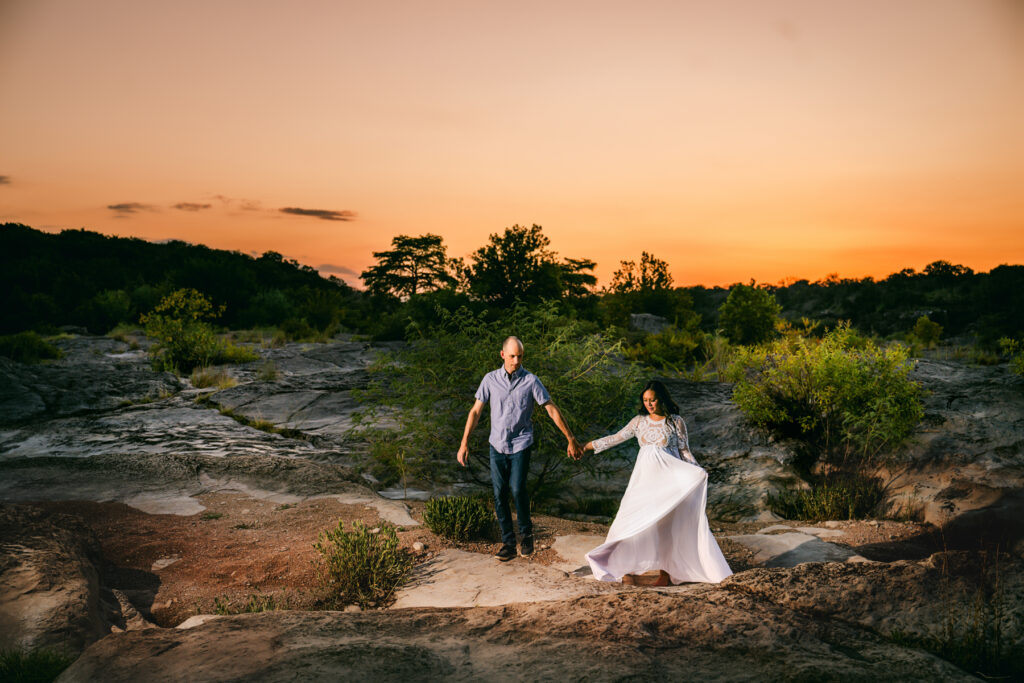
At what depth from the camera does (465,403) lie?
24.5ft

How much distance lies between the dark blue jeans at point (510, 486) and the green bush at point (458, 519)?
0.65m

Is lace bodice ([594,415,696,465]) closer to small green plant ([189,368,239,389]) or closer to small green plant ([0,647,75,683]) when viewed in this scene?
small green plant ([0,647,75,683])

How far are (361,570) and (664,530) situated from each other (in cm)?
246

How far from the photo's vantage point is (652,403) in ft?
16.3

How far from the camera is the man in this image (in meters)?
5.30

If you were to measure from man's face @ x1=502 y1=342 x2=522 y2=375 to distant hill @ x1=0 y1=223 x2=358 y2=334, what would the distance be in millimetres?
25808

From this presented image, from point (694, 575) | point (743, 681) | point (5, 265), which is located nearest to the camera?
point (743, 681)

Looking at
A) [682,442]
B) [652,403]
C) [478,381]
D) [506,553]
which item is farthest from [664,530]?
[478,381]

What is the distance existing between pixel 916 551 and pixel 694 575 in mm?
2740

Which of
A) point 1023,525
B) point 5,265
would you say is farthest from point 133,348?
point 1023,525

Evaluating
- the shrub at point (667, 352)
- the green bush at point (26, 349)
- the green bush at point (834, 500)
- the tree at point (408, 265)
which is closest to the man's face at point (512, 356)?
the green bush at point (834, 500)

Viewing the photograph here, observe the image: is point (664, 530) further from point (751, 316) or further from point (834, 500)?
point (751, 316)

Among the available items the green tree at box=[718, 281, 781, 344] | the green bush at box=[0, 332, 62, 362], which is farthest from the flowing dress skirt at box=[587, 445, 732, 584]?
the green bush at box=[0, 332, 62, 362]

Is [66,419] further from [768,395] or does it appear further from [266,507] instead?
[768,395]
